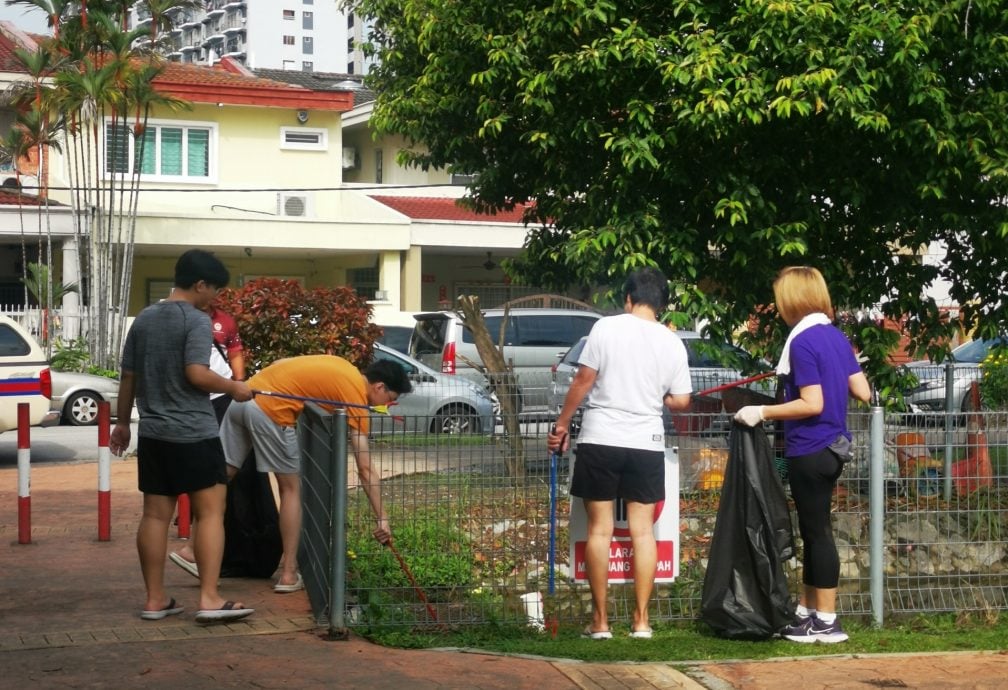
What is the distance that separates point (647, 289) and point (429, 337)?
1403 centimetres

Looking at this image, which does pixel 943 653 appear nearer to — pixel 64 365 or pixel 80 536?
pixel 80 536

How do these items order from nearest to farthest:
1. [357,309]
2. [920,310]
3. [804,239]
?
[804,239], [920,310], [357,309]

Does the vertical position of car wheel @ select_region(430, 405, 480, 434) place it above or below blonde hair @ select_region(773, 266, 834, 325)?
below

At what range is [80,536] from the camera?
9.83 m

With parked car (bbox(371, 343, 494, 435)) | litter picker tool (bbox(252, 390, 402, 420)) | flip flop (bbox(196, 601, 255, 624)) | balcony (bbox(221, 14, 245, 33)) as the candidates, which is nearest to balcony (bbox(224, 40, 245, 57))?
balcony (bbox(221, 14, 245, 33))

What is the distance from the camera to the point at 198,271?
6820 mm

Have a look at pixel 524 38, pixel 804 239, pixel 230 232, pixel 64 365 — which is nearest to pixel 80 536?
pixel 524 38

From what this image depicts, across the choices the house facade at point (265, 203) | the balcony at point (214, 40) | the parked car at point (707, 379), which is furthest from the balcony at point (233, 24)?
the parked car at point (707, 379)

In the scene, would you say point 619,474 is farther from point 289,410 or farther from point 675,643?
point 289,410

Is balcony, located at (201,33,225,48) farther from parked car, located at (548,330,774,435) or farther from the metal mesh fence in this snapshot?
the metal mesh fence

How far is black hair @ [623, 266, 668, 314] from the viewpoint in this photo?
670 cm

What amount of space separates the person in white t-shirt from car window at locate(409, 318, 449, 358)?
44.3 ft

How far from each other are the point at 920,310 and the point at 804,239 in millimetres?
1569

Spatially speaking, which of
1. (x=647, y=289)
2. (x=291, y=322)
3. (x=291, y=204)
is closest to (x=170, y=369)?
(x=647, y=289)
